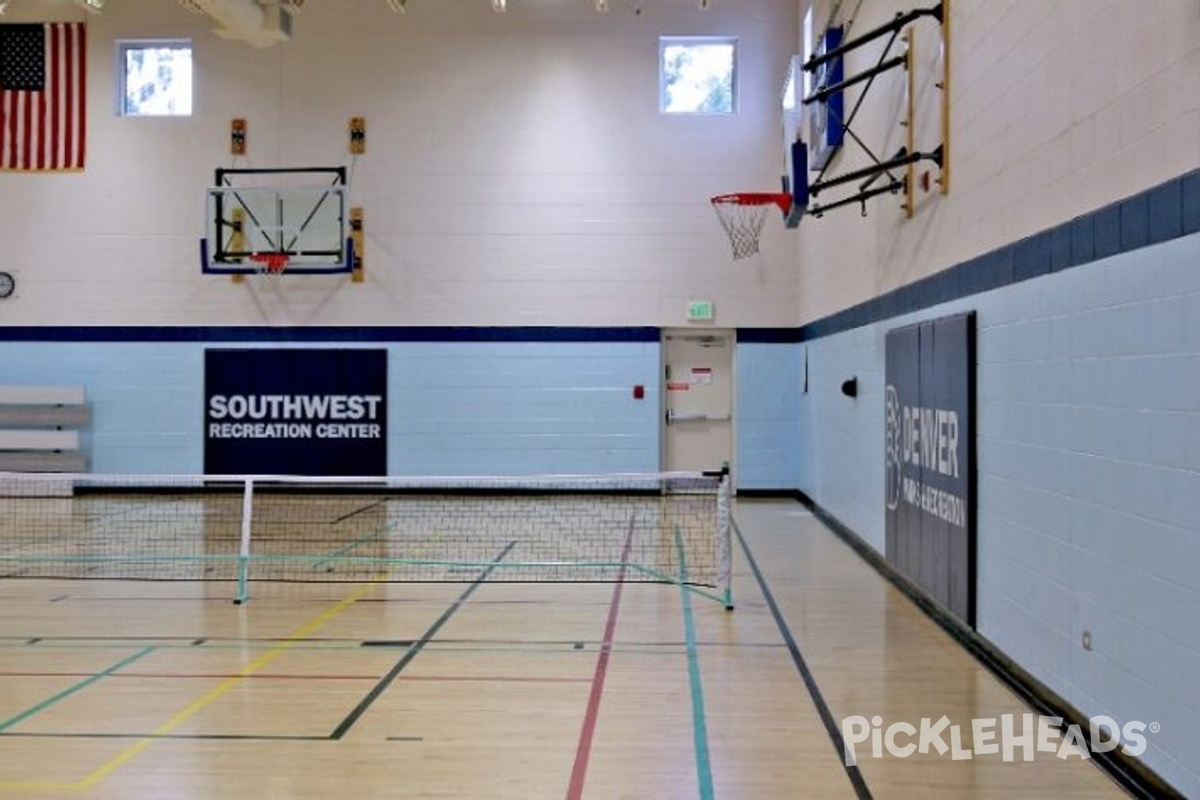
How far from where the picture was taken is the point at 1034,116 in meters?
6.34

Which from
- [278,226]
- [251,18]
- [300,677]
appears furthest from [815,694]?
[251,18]

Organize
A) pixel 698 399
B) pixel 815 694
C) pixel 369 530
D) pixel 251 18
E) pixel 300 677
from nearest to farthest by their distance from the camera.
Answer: pixel 815 694 < pixel 300 677 < pixel 369 530 < pixel 251 18 < pixel 698 399

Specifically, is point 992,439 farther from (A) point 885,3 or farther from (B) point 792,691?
(A) point 885,3

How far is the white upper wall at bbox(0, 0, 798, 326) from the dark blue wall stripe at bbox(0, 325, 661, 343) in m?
0.15

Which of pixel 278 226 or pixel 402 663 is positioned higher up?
pixel 278 226

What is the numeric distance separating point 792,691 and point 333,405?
12.4 m

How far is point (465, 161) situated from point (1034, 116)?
465 inches

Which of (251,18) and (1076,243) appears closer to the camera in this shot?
(1076,243)

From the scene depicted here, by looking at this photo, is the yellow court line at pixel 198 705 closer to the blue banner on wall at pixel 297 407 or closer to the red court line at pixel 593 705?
the red court line at pixel 593 705

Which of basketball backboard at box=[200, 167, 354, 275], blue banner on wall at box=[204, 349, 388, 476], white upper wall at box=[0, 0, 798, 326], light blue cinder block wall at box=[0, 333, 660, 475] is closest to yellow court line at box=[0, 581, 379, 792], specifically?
light blue cinder block wall at box=[0, 333, 660, 475]

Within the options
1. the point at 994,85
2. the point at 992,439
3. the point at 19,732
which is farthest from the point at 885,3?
the point at 19,732

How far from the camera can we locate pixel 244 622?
8.11 metres

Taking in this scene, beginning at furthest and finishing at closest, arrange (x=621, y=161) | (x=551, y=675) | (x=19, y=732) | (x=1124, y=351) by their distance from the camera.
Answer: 1. (x=621, y=161)
2. (x=551, y=675)
3. (x=19, y=732)
4. (x=1124, y=351)

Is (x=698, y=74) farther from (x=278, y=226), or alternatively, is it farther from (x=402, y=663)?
(x=402, y=663)
